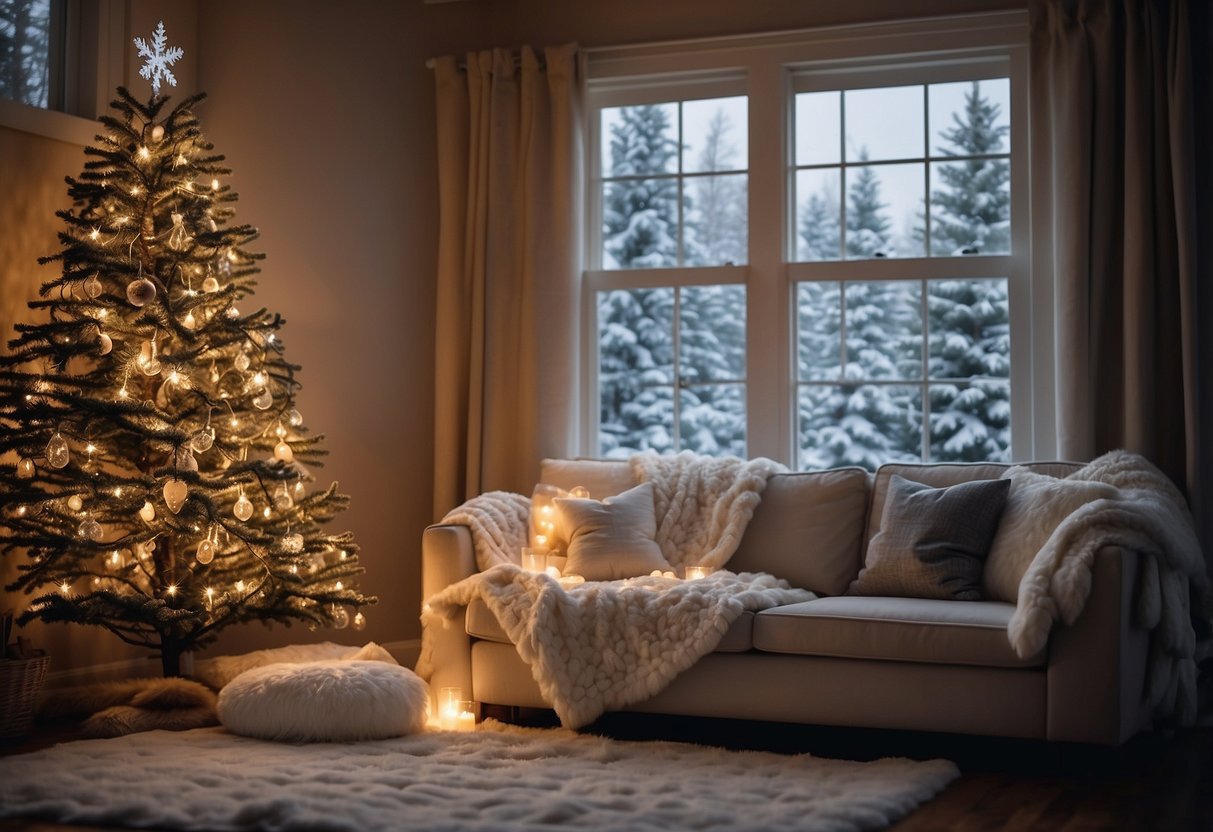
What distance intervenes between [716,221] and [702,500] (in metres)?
1.22

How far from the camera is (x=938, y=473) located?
4.27 m

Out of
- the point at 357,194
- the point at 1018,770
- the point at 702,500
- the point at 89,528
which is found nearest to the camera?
the point at 1018,770

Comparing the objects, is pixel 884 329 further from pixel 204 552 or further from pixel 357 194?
pixel 204 552

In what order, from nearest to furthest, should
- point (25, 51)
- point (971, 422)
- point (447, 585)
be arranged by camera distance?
point (447, 585), point (25, 51), point (971, 422)

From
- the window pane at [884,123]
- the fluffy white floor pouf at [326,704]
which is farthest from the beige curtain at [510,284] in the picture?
the fluffy white floor pouf at [326,704]

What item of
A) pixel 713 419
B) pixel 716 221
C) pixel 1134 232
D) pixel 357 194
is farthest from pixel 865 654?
pixel 357 194

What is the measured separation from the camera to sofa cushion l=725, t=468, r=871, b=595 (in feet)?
13.9

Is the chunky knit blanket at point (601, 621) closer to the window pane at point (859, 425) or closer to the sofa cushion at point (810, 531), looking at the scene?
the sofa cushion at point (810, 531)

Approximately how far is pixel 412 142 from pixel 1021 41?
7.94 feet

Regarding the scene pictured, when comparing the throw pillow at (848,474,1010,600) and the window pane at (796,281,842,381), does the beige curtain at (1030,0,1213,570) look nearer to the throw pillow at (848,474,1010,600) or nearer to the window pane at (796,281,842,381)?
the throw pillow at (848,474,1010,600)

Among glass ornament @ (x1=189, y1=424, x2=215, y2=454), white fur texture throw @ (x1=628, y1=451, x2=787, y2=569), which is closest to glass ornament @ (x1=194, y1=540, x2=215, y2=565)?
glass ornament @ (x1=189, y1=424, x2=215, y2=454)

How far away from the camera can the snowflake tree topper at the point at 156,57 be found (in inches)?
178

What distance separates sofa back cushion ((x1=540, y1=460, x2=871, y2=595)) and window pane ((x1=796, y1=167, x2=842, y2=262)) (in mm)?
979

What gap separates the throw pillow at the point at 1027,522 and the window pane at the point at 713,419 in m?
1.33
